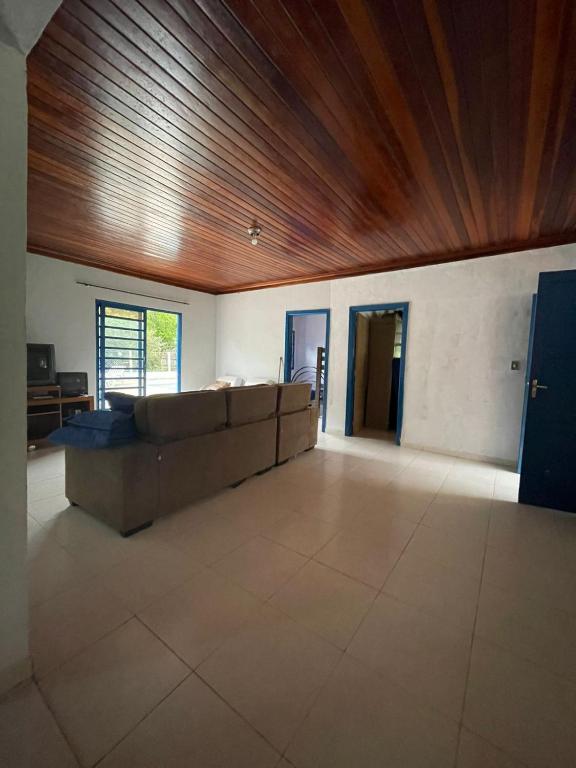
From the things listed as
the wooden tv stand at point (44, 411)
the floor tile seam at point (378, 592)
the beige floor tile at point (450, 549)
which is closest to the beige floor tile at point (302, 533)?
the floor tile seam at point (378, 592)

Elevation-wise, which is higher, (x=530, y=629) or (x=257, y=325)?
(x=257, y=325)

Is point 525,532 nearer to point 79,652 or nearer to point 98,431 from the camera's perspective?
point 79,652

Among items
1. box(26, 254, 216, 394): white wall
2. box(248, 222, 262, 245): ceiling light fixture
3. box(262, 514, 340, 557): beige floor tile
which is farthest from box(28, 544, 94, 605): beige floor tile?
box(26, 254, 216, 394): white wall

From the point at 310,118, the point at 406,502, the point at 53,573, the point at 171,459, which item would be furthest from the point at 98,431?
the point at 406,502

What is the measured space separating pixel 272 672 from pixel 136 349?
5.28m

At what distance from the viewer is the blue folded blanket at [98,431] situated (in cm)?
207

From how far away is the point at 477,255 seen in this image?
12.7 ft

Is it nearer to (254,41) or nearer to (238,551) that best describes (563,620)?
(238,551)

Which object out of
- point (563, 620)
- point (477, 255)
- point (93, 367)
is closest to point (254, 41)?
point (563, 620)

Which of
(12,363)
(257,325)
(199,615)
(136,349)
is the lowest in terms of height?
(199,615)

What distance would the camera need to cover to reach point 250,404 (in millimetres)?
2926

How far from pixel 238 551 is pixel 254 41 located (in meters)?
2.69

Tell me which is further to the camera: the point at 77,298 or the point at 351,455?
the point at 77,298

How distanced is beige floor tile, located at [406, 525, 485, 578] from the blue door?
1.09 meters
